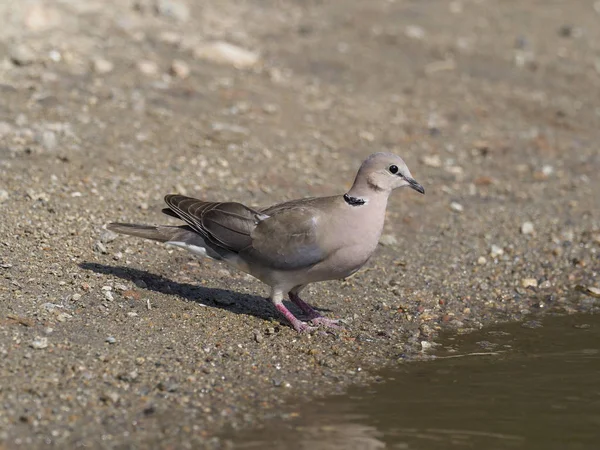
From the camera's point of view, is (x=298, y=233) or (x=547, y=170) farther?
(x=547, y=170)

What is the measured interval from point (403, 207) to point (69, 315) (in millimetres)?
3787

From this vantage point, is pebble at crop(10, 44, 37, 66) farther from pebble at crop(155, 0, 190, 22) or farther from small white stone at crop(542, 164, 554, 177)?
small white stone at crop(542, 164, 554, 177)

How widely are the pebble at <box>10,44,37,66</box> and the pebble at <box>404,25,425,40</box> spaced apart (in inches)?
199

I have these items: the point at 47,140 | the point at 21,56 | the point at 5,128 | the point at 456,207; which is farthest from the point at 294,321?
the point at 21,56

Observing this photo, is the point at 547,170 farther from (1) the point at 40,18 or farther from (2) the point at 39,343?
(2) the point at 39,343

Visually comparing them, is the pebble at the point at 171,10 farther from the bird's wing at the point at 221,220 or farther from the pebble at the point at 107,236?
the bird's wing at the point at 221,220

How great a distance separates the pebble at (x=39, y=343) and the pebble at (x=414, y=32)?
819cm

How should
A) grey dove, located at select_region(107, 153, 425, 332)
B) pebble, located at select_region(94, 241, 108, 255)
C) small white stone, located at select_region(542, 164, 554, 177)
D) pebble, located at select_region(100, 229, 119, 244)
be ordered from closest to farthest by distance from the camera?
Result: grey dove, located at select_region(107, 153, 425, 332), pebble, located at select_region(94, 241, 108, 255), pebble, located at select_region(100, 229, 119, 244), small white stone, located at select_region(542, 164, 554, 177)

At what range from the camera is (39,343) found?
229 inches

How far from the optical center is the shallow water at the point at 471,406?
16.9ft

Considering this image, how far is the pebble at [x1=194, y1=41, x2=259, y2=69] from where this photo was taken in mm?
11156

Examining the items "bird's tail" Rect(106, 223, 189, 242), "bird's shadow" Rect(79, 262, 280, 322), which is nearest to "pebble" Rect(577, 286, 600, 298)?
"bird's shadow" Rect(79, 262, 280, 322)

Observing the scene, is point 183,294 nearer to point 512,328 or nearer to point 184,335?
point 184,335

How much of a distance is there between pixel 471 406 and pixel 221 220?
2.24 m
